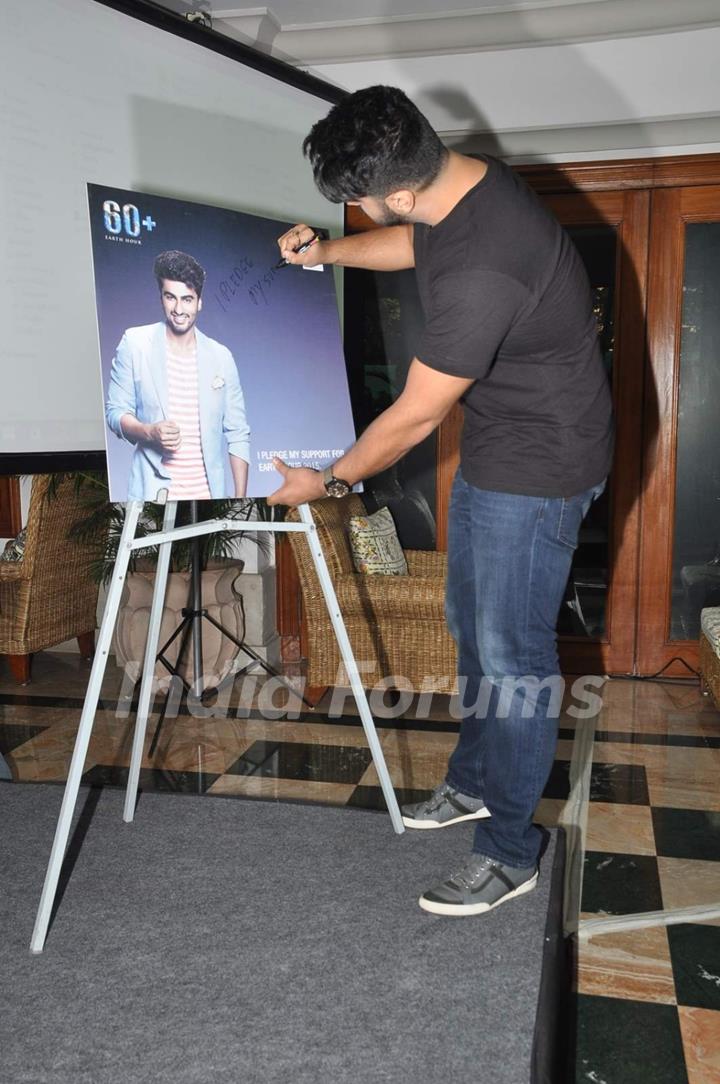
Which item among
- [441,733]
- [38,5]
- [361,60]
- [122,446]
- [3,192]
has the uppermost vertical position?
[361,60]

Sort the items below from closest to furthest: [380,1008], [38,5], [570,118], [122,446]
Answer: [380,1008] → [122,446] → [38,5] → [570,118]

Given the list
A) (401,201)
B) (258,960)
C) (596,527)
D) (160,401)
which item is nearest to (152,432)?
(160,401)

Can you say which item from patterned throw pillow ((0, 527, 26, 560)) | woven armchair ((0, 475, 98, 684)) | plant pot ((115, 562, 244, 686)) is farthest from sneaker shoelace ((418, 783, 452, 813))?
patterned throw pillow ((0, 527, 26, 560))

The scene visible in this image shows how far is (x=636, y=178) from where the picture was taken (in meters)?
3.80

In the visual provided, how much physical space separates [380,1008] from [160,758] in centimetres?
155

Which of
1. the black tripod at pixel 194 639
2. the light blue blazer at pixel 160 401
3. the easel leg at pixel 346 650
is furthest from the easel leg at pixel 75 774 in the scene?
the black tripod at pixel 194 639

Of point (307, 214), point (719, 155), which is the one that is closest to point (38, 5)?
point (307, 214)

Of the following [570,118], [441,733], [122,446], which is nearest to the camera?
[122,446]

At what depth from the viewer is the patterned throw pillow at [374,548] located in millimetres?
3594

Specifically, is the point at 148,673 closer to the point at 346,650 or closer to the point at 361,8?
the point at 346,650

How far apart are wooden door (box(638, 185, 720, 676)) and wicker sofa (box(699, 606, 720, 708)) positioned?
1.41 feet

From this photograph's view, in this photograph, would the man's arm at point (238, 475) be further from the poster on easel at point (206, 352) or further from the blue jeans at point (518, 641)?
the blue jeans at point (518, 641)

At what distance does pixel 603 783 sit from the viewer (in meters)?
2.77

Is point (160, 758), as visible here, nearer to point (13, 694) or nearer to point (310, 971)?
point (13, 694)
